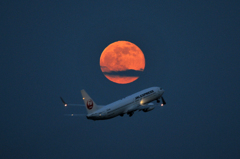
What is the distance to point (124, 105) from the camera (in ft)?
442

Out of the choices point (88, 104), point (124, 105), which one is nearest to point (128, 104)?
point (124, 105)

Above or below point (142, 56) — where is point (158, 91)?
below

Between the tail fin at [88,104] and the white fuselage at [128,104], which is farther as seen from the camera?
the tail fin at [88,104]

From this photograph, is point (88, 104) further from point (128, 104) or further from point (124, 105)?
point (128, 104)

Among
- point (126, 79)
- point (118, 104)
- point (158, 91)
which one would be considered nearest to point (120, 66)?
point (126, 79)

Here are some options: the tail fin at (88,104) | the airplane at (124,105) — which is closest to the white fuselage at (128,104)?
the airplane at (124,105)

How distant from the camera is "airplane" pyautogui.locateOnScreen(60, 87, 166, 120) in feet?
427

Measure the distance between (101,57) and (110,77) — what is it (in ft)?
40.5

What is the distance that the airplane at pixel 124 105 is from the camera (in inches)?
5121

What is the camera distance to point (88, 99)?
131 meters

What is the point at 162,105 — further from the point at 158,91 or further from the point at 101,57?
the point at 101,57

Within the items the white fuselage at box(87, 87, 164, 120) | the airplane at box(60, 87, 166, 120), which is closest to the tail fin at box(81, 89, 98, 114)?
the airplane at box(60, 87, 166, 120)

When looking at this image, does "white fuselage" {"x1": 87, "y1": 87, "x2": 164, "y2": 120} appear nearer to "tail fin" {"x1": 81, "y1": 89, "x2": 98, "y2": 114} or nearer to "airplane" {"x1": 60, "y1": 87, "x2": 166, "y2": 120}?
"airplane" {"x1": 60, "y1": 87, "x2": 166, "y2": 120}

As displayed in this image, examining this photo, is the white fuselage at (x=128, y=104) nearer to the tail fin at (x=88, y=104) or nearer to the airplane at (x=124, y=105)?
the airplane at (x=124, y=105)
